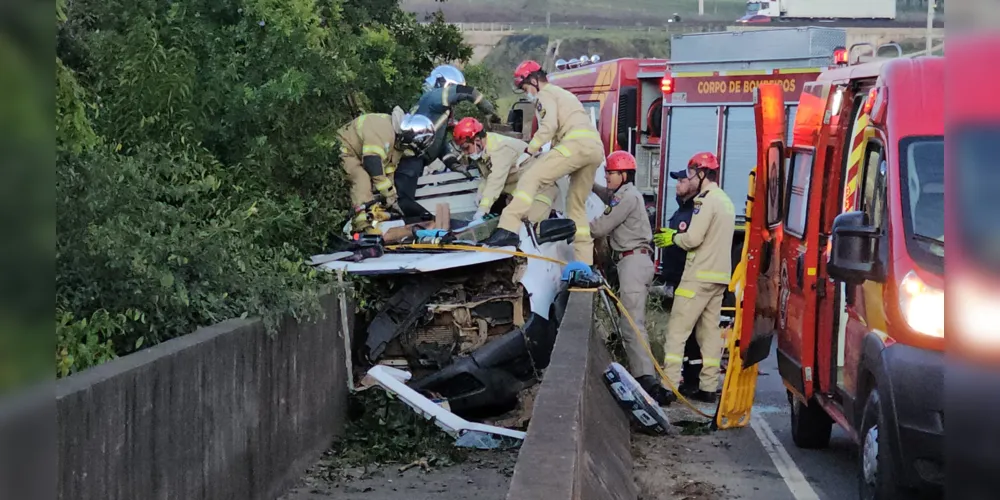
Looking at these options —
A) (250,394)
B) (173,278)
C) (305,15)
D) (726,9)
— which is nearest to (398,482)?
(250,394)

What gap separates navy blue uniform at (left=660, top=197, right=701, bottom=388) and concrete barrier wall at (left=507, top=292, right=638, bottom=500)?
1832mm

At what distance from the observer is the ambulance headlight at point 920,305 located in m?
5.21

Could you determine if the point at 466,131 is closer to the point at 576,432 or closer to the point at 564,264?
the point at 564,264

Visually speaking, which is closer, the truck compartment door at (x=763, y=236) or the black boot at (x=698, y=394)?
the truck compartment door at (x=763, y=236)

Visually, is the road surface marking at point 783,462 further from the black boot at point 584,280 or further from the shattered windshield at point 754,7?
the shattered windshield at point 754,7

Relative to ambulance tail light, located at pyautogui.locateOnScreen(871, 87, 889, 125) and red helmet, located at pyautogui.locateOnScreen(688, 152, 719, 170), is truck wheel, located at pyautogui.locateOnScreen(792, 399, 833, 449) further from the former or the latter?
red helmet, located at pyautogui.locateOnScreen(688, 152, 719, 170)

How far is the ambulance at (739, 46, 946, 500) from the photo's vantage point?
17.0ft

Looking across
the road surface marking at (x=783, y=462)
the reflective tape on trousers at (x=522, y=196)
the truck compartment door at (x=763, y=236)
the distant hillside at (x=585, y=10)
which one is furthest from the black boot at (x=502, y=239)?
the distant hillside at (x=585, y=10)

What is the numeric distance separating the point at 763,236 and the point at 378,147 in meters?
3.56

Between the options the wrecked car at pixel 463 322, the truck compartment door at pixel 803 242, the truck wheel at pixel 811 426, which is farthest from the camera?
the wrecked car at pixel 463 322

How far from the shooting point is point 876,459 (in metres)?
5.45

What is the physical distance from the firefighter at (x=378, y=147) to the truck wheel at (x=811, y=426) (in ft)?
13.4
